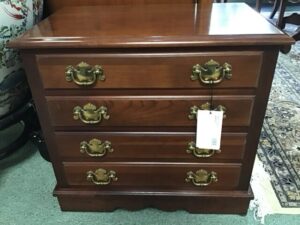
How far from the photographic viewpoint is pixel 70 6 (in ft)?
4.15

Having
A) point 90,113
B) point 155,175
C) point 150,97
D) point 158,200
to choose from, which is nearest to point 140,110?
point 150,97

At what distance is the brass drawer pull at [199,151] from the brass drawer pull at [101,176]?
307 millimetres

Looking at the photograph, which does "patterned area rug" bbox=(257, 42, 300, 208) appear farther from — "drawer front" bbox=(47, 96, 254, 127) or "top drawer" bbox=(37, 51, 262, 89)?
"top drawer" bbox=(37, 51, 262, 89)

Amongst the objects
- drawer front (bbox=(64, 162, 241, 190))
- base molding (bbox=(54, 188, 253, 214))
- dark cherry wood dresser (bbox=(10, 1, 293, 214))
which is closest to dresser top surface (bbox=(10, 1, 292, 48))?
dark cherry wood dresser (bbox=(10, 1, 293, 214))

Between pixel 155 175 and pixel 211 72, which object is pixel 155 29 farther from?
pixel 155 175

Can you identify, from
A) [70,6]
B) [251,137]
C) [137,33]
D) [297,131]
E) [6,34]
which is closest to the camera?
[137,33]

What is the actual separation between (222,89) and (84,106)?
45cm

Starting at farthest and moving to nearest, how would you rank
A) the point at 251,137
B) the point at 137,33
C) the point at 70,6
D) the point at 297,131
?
the point at 297,131 → the point at 70,6 → the point at 251,137 → the point at 137,33

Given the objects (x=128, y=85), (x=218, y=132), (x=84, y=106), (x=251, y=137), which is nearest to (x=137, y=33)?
(x=128, y=85)

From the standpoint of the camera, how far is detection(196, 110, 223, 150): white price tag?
888 millimetres

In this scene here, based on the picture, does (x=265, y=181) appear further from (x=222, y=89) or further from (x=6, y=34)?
(x=6, y=34)

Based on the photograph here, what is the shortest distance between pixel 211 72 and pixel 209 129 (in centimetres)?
19

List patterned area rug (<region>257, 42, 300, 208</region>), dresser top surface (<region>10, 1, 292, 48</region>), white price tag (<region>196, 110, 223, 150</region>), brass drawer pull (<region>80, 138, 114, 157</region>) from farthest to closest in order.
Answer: patterned area rug (<region>257, 42, 300, 208</region>), brass drawer pull (<region>80, 138, 114, 157</region>), white price tag (<region>196, 110, 223, 150</region>), dresser top surface (<region>10, 1, 292, 48</region>)

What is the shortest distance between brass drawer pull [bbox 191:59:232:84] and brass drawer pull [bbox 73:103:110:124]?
1.04 ft
